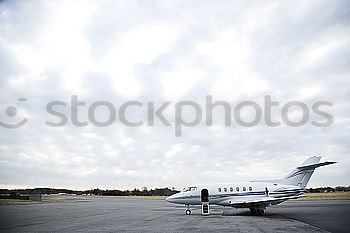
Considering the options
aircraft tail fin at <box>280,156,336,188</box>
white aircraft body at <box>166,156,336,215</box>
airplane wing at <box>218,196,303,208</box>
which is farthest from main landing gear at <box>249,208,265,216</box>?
aircraft tail fin at <box>280,156,336,188</box>

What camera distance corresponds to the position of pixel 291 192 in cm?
2880

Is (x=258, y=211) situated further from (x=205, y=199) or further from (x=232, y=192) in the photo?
(x=205, y=199)

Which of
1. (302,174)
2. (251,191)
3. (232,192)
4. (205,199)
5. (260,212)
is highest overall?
(302,174)

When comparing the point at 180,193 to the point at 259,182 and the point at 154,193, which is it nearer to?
the point at 259,182

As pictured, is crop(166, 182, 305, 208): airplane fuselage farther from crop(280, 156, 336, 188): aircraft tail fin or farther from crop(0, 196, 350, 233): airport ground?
crop(0, 196, 350, 233): airport ground

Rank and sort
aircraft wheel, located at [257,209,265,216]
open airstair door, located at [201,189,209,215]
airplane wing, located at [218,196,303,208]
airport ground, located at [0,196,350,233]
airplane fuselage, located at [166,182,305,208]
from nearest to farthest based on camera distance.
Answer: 1. airport ground, located at [0,196,350,233]
2. airplane wing, located at [218,196,303,208]
3. aircraft wheel, located at [257,209,265,216]
4. airplane fuselage, located at [166,182,305,208]
5. open airstair door, located at [201,189,209,215]

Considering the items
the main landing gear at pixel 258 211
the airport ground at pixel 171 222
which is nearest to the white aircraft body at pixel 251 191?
the main landing gear at pixel 258 211

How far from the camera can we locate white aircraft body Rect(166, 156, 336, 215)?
2889 centimetres

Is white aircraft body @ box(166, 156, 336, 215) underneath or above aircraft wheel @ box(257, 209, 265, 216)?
above

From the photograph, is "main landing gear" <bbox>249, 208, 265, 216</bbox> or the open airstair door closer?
"main landing gear" <bbox>249, 208, 265, 216</bbox>

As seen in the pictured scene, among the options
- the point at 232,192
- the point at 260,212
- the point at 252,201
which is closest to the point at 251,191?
the point at 232,192

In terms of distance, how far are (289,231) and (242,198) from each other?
48.0ft

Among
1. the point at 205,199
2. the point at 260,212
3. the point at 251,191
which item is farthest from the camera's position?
the point at 205,199

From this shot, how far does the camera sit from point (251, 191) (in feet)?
98.0
